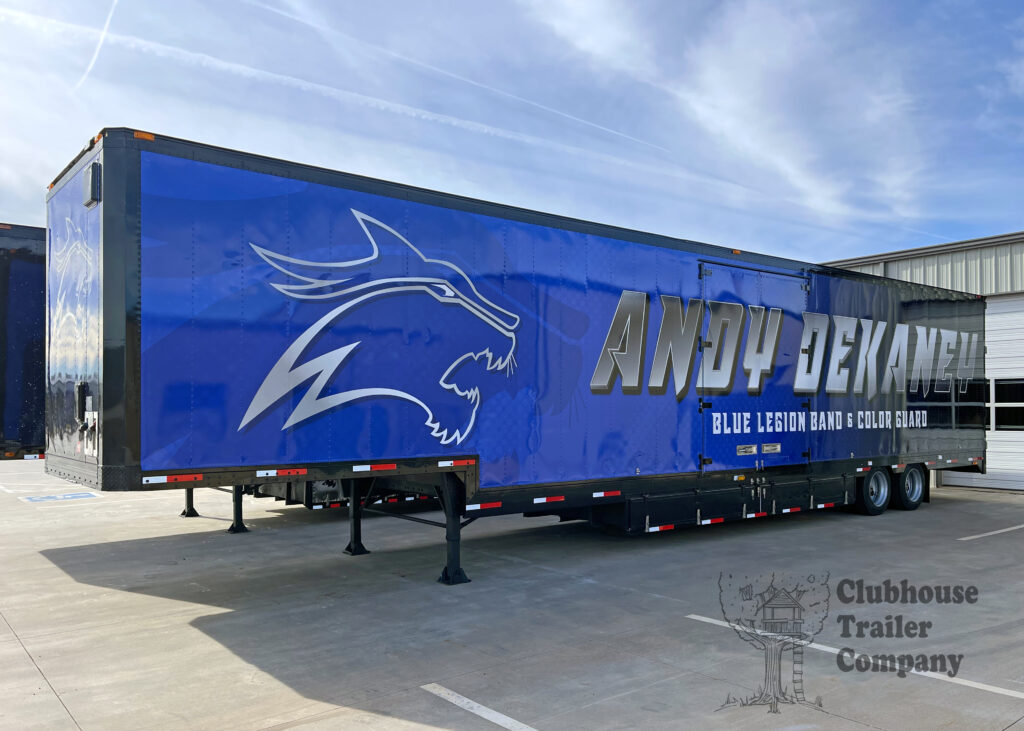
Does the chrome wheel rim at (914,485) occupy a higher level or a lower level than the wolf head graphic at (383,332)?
lower

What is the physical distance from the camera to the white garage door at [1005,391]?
17.7 metres

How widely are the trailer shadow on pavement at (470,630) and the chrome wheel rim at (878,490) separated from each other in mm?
1927

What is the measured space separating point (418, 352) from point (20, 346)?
199 inches

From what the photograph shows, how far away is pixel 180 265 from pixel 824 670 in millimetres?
5960

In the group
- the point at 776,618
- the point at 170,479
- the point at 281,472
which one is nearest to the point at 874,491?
the point at 776,618

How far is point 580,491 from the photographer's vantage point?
9.11 m

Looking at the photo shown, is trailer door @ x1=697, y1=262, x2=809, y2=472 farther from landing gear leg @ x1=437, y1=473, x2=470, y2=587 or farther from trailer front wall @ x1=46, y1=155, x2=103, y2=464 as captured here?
trailer front wall @ x1=46, y1=155, x2=103, y2=464

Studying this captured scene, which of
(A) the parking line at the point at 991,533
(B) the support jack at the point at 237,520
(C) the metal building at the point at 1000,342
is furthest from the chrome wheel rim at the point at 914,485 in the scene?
(B) the support jack at the point at 237,520

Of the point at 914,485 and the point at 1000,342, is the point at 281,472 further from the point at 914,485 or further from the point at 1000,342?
the point at 1000,342

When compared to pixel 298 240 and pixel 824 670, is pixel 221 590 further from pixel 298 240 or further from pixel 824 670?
pixel 824 670

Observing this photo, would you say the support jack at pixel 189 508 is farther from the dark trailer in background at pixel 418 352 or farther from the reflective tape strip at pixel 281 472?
the reflective tape strip at pixel 281 472

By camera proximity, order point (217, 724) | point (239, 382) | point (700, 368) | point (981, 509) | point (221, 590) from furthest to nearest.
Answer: point (981, 509) < point (700, 368) < point (221, 590) < point (239, 382) < point (217, 724)

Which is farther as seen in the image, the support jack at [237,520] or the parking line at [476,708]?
the support jack at [237,520]

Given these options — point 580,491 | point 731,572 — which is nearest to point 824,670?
point 731,572
